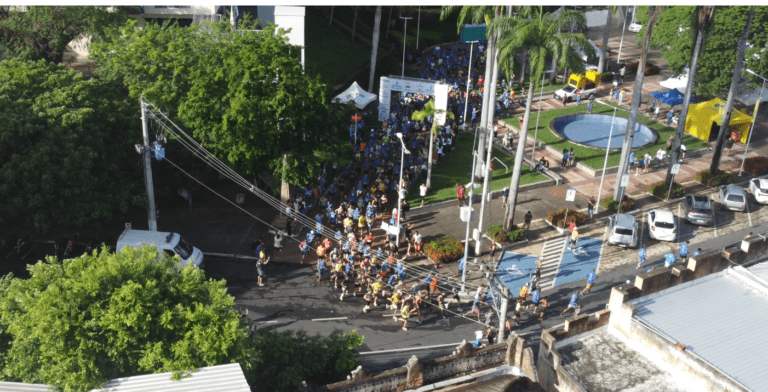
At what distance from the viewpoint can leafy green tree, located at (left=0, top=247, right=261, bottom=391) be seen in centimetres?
2125

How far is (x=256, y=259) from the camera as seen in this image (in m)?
39.8

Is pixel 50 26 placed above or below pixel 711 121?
above

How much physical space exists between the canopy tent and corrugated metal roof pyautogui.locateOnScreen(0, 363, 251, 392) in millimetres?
48902

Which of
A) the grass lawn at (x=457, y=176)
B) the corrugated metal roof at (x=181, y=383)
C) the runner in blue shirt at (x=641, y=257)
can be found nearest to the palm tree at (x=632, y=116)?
the grass lawn at (x=457, y=176)

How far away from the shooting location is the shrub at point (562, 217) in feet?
145

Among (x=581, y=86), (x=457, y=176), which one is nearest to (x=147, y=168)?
(x=457, y=176)

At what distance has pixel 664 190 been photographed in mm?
48062

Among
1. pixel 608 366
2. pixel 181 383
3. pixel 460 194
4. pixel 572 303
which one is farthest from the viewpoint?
pixel 460 194

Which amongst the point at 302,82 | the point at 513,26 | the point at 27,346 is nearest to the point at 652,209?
the point at 513,26

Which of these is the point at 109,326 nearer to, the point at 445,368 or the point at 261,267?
the point at 445,368

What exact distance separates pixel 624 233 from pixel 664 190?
769 cm

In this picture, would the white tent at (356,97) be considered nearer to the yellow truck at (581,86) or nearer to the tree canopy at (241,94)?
the tree canopy at (241,94)

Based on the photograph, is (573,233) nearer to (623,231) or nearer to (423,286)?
(623,231)

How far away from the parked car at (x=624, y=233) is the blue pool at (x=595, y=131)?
542 inches
